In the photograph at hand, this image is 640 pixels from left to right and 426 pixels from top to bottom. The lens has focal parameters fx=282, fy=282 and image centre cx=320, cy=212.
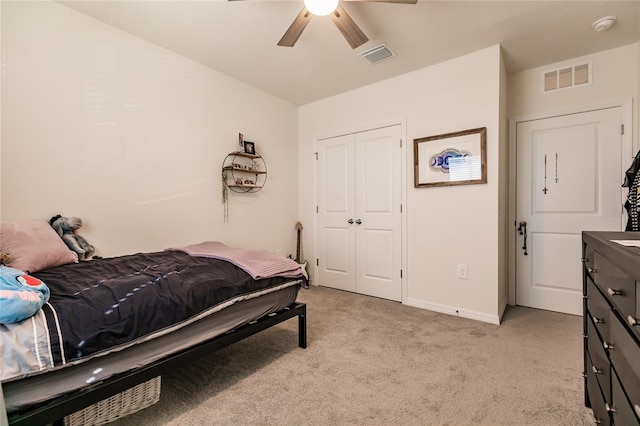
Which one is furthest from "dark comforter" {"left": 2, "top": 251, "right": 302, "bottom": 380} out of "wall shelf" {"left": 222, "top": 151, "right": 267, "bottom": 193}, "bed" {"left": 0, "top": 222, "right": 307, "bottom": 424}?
"wall shelf" {"left": 222, "top": 151, "right": 267, "bottom": 193}

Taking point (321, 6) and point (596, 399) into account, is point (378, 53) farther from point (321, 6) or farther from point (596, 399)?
point (596, 399)

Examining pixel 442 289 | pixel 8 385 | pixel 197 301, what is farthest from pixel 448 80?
pixel 8 385

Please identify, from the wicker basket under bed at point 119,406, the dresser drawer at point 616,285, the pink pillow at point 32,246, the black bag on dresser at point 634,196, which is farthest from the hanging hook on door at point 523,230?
the pink pillow at point 32,246

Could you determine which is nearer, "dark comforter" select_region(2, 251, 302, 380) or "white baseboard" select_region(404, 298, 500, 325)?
"dark comforter" select_region(2, 251, 302, 380)

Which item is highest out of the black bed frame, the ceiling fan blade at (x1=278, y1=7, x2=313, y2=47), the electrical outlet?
the ceiling fan blade at (x1=278, y1=7, x2=313, y2=47)

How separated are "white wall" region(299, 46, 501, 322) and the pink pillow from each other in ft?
10.1

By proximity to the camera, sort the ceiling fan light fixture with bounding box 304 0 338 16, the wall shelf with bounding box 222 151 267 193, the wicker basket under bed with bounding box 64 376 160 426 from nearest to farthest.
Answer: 1. the wicker basket under bed with bounding box 64 376 160 426
2. the ceiling fan light fixture with bounding box 304 0 338 16
3. the wall shelf with bounding box 222 151 267 193

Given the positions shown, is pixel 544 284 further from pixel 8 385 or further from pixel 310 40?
pixel 8 385

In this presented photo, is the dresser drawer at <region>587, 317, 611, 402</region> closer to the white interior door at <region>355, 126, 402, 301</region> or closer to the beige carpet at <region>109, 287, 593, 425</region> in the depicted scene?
the beige carpet at <region>109, 287, 593, 425</region>

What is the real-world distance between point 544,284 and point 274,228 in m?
3.24

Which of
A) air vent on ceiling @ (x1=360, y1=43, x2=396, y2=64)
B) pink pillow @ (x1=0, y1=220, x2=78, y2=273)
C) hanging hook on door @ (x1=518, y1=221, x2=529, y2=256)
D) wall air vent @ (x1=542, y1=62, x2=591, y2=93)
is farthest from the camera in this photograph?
hanging hook on door @ (x1=518, y1=221, x2=529, y2=256)

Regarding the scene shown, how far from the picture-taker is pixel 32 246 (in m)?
1.74

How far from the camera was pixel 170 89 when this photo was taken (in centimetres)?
280

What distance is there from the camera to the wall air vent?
9.23ft
